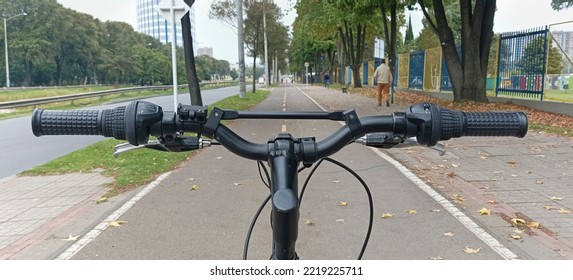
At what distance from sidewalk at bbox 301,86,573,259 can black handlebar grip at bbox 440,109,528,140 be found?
3.01 meters

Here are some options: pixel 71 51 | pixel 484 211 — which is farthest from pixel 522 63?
pixel 71 51

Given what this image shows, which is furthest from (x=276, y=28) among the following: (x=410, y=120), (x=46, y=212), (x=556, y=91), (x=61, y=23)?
(x=410, y=120)

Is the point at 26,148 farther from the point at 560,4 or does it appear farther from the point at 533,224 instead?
the point at 560,4

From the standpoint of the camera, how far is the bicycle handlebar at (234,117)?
5.19 feet

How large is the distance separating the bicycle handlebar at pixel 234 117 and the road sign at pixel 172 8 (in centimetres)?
978

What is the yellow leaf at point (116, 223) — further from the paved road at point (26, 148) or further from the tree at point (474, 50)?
the tree at point (474, 50)

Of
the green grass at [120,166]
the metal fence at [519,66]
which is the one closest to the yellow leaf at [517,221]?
the green grass at [120,166]

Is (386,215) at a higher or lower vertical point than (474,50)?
lower

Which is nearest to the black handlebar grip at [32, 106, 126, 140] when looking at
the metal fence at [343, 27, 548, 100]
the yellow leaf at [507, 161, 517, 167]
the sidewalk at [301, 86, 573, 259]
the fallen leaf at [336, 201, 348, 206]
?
the sidewalk at [301, 86, 573, 259]

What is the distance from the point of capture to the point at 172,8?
35.8ft

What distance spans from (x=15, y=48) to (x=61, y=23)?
24.3 ft

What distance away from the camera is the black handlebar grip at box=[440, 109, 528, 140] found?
167cm

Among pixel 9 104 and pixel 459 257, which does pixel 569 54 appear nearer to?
pixel 459 257

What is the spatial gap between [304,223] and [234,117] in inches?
143
